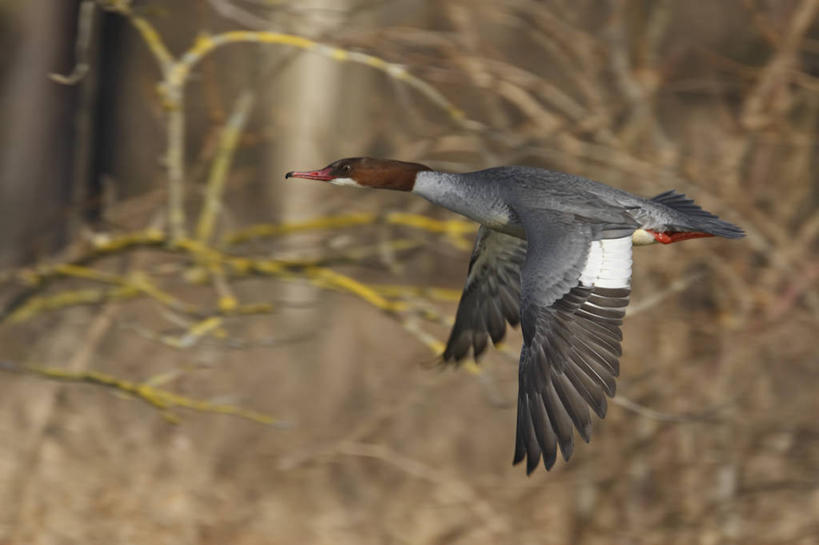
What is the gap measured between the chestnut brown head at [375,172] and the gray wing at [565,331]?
0.70m

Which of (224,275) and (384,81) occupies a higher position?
(384,81)

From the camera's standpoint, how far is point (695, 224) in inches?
176

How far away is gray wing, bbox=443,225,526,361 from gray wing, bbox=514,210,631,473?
0.84m

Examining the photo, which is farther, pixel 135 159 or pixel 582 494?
pixel 135 159

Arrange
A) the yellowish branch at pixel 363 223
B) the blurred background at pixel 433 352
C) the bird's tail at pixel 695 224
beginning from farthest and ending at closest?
the blurred background at pixel 433 352, the yellowish branch at pixel 363 223, the bird's tail at pixel 695 224

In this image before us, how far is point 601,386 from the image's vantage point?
3.80m

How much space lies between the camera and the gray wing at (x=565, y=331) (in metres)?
3.77

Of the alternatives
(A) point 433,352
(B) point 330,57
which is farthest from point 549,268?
(A) point 433,352

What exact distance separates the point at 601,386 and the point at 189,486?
330cm

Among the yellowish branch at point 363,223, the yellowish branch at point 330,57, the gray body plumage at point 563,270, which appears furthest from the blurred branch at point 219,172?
the gray body plumage at point 563,270

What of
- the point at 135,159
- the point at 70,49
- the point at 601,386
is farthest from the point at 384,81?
the point at 601,386

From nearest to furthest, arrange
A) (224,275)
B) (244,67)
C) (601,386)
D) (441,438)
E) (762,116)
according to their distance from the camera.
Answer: (601,386) < (224,275) < (762,116) < (441,438) < (244,67)

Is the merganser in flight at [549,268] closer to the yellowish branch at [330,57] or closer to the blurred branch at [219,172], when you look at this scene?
the yellowish branch at [330,57]

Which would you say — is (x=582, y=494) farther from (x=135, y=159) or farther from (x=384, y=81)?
(x=135, y=159)
